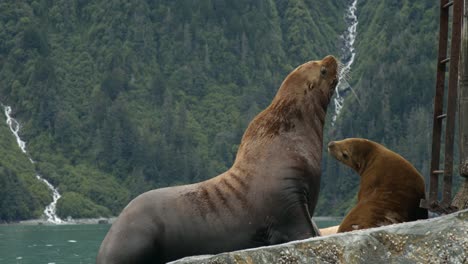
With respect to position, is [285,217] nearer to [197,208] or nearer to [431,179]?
[197,208]

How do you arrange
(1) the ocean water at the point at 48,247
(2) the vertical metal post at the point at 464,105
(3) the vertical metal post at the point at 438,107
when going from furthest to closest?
(1) the ocean water at the point at 48,247
(3) the vertical metal post at the point at 438,107
(2) the vertical metal post at the point at 464,105

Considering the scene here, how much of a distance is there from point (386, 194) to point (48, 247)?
146472 millimetres

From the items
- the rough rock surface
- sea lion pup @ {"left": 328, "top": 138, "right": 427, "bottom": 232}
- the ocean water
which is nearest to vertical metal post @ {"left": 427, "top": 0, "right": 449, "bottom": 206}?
sea lion pup @ {"left": 328, "top": 138, "right": 427, "bottom": 232}

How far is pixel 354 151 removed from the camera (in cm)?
991

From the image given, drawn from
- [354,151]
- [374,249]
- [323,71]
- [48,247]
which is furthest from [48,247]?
[374,249]

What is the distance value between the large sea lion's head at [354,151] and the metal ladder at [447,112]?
1933mm

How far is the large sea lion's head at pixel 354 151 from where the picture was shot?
9.64 metres

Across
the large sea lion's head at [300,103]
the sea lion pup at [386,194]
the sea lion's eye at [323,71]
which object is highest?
the sea lion's eye at [323,71]

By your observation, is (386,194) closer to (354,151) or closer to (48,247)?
(354,151)

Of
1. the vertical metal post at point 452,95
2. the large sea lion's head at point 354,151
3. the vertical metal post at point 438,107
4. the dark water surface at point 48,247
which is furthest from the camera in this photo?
the dark water surface at point 48,247

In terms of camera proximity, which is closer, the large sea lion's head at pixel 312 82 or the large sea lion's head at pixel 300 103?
the large sea lion's head at pixel 300 103

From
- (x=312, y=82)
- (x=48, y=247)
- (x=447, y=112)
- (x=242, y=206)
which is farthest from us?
(x=48, y=247)

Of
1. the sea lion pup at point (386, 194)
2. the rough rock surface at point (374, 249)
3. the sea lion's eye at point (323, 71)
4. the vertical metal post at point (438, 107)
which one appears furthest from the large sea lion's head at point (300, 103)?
the rough rock surface at point (374, 249)

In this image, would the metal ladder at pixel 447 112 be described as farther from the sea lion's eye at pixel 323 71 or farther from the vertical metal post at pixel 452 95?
the sea lion's eye at pixel 323 71
